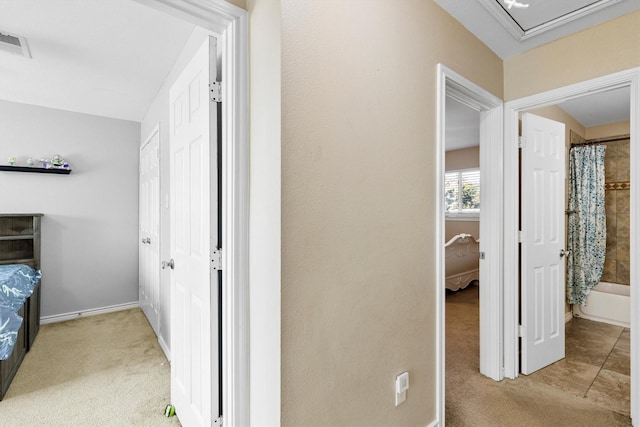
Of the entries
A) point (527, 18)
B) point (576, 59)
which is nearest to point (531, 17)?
point (527, 18)

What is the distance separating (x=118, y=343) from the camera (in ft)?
9.63

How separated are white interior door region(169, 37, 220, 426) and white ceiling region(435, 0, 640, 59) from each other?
1.43 metres

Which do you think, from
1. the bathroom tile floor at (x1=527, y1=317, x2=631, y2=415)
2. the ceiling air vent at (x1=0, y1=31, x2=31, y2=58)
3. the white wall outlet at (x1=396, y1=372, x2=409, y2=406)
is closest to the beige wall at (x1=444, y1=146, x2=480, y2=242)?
the bathroom tile floor at (x1=527, y1=317, x2=631, y2=415)

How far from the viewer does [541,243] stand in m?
2.45

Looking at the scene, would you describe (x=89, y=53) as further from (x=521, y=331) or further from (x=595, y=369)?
(x=595, y=369)

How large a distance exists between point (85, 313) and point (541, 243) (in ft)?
15.8

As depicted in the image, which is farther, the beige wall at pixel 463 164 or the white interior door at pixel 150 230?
the beige wall at pixel 463 164

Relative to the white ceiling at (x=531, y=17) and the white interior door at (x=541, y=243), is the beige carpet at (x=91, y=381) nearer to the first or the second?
the white interior door at (x=541, y=243)

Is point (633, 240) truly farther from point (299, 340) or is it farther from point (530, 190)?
point (299, 340)

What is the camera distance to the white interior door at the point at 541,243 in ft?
7.68

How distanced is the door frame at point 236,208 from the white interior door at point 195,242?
154 millimetres

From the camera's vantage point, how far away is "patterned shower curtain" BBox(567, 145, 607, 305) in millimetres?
3676

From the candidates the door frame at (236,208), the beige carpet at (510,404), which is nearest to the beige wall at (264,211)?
the door frame at (236,208)

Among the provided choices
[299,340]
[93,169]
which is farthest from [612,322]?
[93,169]
